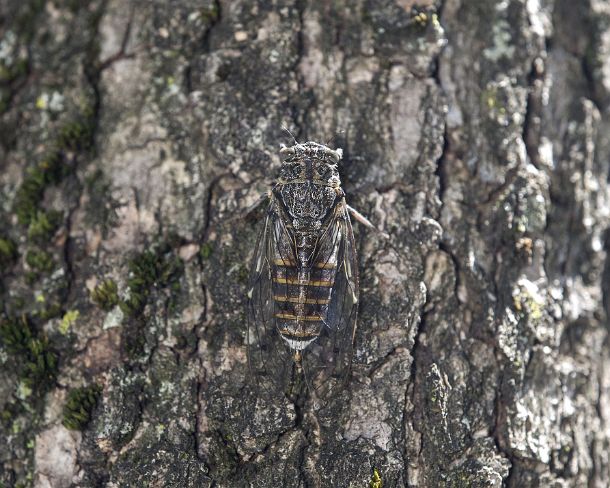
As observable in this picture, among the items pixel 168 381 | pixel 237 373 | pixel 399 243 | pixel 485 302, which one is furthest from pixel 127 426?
pixel 485 302

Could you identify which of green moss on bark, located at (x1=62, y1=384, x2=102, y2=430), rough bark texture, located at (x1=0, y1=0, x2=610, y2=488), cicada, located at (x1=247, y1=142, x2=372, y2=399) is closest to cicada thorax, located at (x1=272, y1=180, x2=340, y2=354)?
cicada, located at (x1=247, y1=142, x2=372, y2=399)

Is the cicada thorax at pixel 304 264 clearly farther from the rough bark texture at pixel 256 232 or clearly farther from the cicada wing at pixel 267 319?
the rough bark texture at pixel 256 232

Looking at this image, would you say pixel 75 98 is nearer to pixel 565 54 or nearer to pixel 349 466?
pixel 349 466

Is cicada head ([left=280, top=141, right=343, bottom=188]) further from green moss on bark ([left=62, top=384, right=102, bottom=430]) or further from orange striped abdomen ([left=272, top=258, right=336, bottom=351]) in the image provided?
green moss on bark ([left=62, top=384, right=102, bottom=430])

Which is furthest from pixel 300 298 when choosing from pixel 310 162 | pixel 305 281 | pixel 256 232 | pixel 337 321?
pixel 310 162

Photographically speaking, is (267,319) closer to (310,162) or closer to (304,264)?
(304,264)

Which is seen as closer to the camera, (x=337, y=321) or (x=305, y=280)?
(x=337, y=321)

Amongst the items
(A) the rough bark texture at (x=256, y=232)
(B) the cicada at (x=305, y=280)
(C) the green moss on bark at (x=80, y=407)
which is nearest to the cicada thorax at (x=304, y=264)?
(B) the cicada at (x=305, y=280)

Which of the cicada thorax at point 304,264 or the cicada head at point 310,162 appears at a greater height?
the cicada head at point 310,162
